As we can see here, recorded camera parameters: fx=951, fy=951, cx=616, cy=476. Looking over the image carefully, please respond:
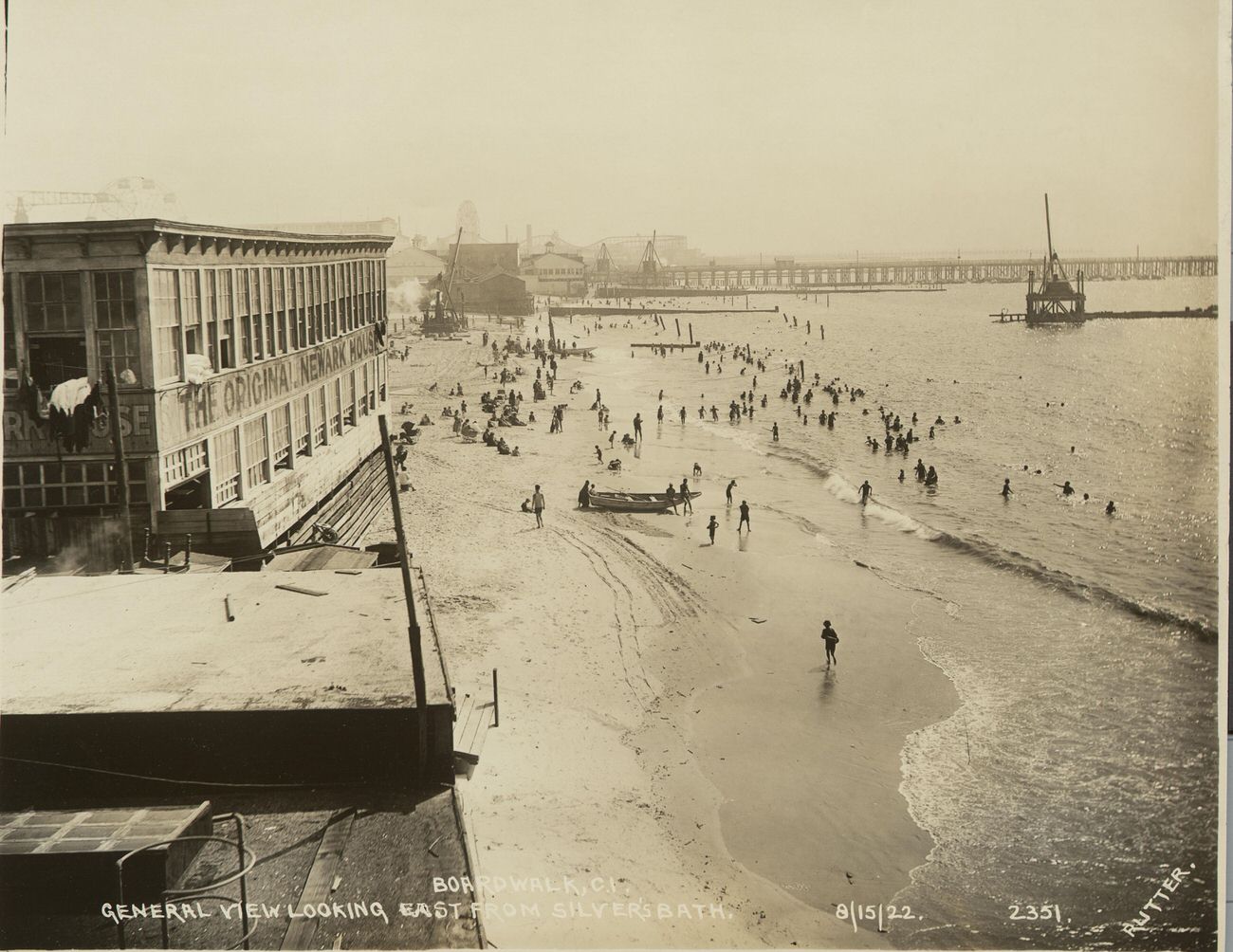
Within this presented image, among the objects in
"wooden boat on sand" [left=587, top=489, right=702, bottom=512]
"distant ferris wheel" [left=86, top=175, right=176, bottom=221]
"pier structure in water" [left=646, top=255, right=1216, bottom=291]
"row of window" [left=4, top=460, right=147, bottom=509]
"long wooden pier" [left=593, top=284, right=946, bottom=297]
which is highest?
"pier structure in water" [left=646, top=255, right=1216, bottom=291]

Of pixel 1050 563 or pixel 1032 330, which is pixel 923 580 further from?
pixel 1032 330

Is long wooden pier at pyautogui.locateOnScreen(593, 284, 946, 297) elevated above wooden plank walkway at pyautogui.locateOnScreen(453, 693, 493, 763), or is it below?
above

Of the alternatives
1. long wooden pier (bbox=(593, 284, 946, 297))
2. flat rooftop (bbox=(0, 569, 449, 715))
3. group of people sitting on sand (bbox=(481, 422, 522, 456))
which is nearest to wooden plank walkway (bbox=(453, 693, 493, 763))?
flat rooftop (bbox=(0, 569, 449, 715))

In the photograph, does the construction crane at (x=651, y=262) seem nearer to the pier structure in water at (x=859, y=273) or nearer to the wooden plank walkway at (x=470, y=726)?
the wooden plank walkway at (x=470, y=726)

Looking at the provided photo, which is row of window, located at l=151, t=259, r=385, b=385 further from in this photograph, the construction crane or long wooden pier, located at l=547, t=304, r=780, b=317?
long wooden pier, located at l=547, t=304, r=780, b=317

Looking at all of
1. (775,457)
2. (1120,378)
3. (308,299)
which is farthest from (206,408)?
(1120,378)

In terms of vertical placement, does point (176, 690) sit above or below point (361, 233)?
below

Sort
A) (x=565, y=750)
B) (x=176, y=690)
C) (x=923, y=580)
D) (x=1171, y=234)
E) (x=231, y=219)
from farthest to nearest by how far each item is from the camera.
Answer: (x=923, y=580) < (x=231, y=219) < (x=565, y=750) < (x=1171, y=234) < (x=176, y=690)
